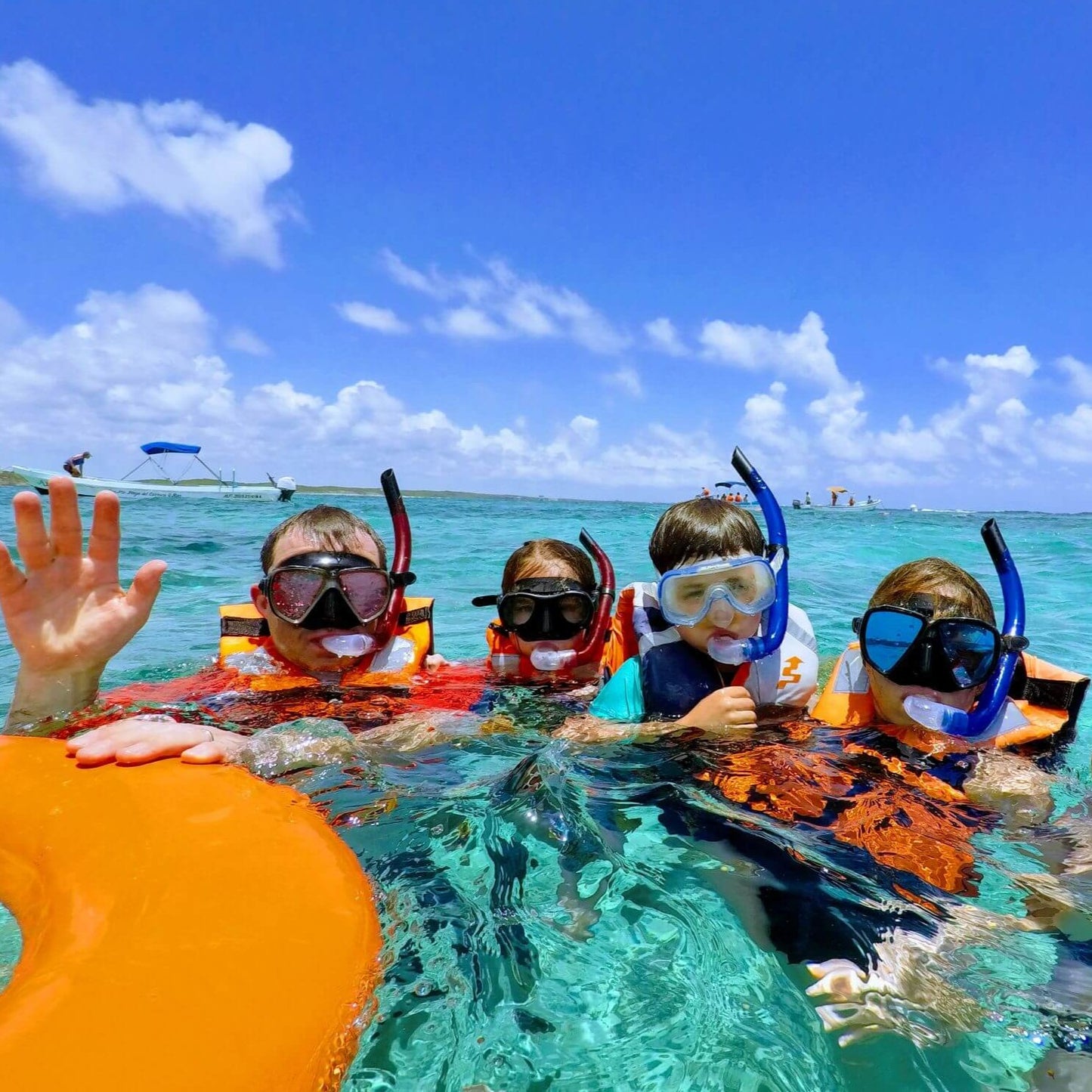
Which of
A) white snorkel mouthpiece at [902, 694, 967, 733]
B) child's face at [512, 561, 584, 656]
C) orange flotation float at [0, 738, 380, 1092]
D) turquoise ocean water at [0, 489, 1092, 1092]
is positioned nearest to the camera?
orange flotation float at [0, 738, 380, 1092]

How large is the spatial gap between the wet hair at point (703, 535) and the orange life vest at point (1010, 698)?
2.06 feet

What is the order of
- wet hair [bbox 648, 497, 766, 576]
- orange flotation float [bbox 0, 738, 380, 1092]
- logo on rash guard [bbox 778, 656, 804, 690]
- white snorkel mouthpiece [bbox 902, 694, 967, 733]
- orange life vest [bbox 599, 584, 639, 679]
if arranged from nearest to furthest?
1. orange flotation float [bbox 0, 738, 380, 1092]
2. white snorkel mouthpiece [bbox 902, 694, 967, 733]
3. wet hair [bbox 648, 497, 766, 576]
4. logo on rash guard [bbox 778, 656, 804, 690]
5. orange life vest [bbox 599, 584, 639, 679]

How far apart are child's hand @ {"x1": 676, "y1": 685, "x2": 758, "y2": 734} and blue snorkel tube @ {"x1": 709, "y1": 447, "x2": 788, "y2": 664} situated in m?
0.15

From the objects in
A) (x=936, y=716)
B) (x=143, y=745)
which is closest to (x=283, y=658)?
(x=143, y=745)

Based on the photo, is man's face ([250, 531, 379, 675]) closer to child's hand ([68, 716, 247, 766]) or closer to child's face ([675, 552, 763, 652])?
child's hand ([68, 716, 247, 766])

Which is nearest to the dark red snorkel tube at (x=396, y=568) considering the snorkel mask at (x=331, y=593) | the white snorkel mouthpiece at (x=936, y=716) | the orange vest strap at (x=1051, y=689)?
the snorkel mask at (x=331, y=593)

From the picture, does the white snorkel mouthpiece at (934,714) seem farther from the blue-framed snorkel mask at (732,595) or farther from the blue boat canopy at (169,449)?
the blue boat canopy at (169,449)

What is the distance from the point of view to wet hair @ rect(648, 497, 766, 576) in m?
2.94

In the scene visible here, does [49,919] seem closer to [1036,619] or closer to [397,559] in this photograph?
[397,559]

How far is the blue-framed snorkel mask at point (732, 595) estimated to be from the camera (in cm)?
281

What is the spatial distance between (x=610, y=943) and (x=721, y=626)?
145 cm

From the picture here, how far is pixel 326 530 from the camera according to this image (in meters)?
3.59

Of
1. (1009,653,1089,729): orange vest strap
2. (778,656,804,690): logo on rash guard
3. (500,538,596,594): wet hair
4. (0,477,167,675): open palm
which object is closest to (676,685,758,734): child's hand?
(778,656,804,690): logo on rash guard

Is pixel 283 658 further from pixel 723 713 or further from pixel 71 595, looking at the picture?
pixel 723 713
